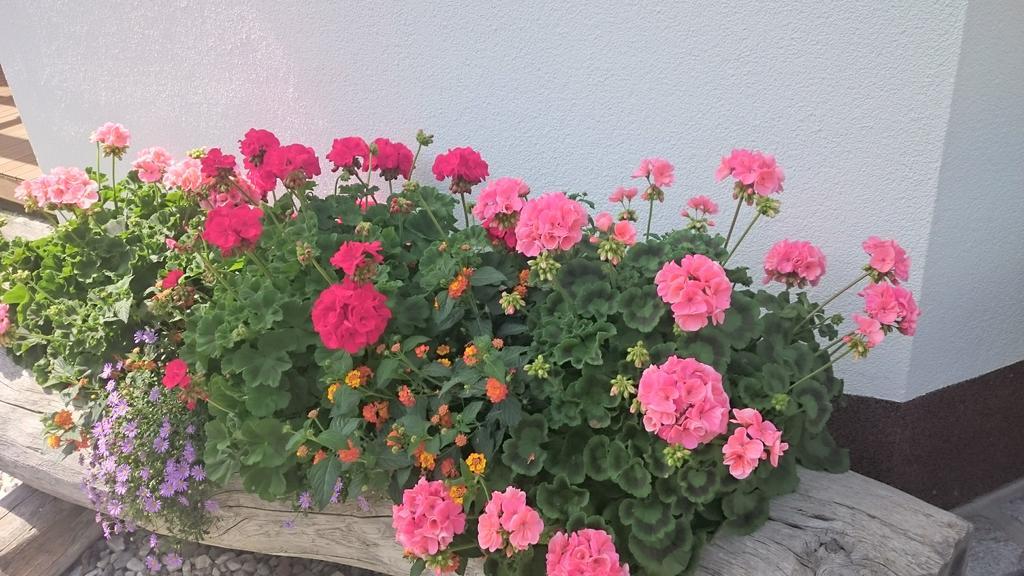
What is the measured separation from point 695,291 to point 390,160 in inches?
36.9

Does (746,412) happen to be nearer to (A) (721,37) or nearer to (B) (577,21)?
(A) (721,37)

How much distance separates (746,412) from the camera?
129 centimetres

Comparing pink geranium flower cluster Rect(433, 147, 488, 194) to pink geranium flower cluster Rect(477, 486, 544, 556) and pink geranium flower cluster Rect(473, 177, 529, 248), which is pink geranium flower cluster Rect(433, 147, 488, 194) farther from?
pink geranium flower cluster Rect(477, 486, 544, 556)

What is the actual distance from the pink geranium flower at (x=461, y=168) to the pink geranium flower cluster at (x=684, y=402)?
720mm

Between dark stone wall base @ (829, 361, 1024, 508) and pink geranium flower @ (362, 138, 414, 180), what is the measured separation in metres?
1.23

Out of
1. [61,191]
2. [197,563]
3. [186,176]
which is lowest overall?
[197,563]

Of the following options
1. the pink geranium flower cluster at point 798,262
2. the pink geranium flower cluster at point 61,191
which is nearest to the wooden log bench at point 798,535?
the pink geranium flower cluster at point 798,262

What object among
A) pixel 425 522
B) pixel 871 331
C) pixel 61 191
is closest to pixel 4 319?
pixel 61 191

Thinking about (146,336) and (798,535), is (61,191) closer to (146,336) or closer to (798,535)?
(146,336)

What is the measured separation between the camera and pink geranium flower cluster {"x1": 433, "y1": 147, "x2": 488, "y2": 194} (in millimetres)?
1775

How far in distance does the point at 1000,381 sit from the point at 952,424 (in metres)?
0.17

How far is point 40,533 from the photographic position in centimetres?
230

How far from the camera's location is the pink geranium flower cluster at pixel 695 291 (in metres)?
1.29

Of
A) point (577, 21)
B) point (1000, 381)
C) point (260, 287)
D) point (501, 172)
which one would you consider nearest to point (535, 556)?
point (260, 287)
